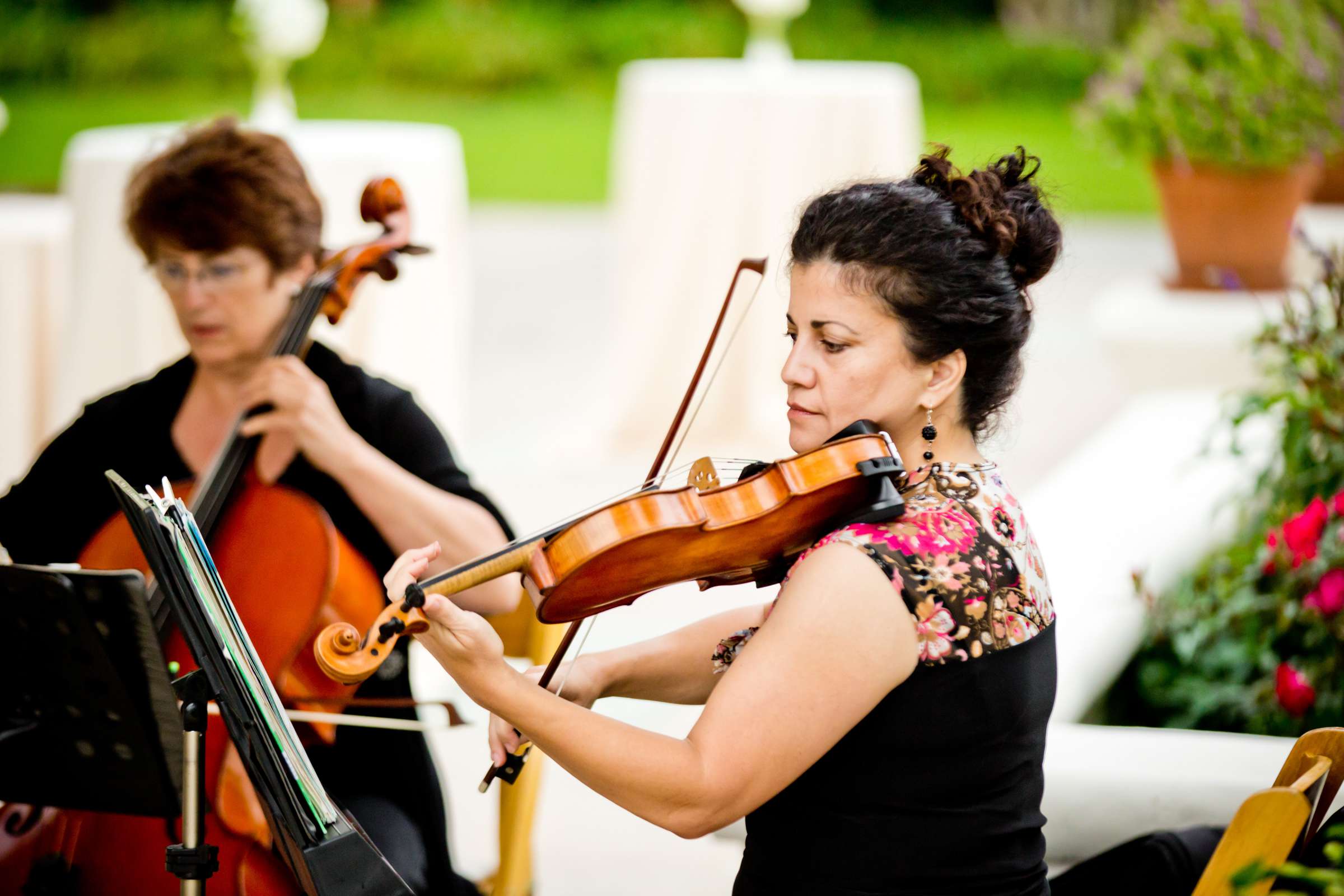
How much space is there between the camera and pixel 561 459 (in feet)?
17.6

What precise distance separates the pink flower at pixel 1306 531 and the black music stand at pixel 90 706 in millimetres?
1511

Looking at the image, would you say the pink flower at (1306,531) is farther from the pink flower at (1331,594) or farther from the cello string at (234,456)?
the cello string at (234,456)

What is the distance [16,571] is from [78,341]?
260 centimetres

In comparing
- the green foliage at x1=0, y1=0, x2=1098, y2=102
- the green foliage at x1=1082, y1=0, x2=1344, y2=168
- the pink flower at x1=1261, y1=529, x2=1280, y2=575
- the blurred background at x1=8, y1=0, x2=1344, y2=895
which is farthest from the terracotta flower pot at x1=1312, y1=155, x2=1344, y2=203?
the green foliage at x1=0, y1=0, x2=1098, y2=102

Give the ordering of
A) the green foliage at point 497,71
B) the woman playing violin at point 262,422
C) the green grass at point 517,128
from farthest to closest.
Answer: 1. the green foliage at point 497,71
2. the green grass at point 517,128
3. the woman playing violin at point 262,422

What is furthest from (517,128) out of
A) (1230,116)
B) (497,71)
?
(1230,116)

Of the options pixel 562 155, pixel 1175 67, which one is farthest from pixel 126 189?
→ pixel 562 155

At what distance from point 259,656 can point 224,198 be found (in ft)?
2.31

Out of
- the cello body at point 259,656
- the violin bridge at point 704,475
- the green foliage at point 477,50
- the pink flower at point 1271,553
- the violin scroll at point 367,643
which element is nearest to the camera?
the violin scroll at point 367,643

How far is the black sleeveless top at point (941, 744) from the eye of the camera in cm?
136

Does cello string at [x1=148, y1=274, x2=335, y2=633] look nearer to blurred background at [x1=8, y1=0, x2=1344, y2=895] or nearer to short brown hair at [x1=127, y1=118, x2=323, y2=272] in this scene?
short brown hair at [x1=127, y1=118, x2=323, y2=272]

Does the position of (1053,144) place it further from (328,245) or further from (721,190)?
(328,245)

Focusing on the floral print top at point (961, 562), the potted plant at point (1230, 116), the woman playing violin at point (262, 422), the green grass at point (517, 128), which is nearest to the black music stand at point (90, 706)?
the woman playing violin at point (262, 422)

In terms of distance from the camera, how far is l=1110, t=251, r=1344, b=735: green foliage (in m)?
2.28
